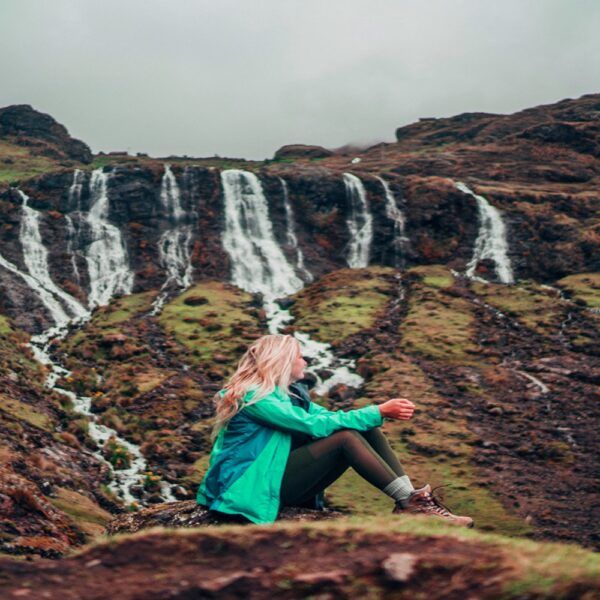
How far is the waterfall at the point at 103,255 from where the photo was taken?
63500 mm

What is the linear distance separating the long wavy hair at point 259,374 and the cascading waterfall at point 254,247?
4198 cm

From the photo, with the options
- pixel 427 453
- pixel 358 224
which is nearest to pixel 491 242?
pixel 358 224

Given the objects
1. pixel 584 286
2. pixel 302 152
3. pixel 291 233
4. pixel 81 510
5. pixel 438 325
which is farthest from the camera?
pixel 302 152

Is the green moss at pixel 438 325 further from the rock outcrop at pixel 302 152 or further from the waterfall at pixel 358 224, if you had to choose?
the rock outcrop at pixel 302 152

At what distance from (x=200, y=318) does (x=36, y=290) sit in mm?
18236

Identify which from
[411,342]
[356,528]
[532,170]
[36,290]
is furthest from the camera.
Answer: [532,170]

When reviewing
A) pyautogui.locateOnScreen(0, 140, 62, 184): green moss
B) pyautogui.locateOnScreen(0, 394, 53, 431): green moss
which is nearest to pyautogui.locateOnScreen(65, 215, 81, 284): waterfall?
pyautogui.locateOnScreen(0, 140, 62, 184): green moss

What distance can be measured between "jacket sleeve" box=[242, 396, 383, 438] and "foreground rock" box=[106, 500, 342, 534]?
126 cm

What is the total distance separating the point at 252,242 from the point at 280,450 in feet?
207

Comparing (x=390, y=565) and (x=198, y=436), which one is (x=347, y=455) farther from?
(x=198, y=436)

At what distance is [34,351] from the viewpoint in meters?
45.4

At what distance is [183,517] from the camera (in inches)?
360

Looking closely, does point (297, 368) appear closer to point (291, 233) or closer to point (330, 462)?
point (330, 462)

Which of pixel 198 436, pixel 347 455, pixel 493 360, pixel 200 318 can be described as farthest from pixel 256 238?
pixel 347 455
